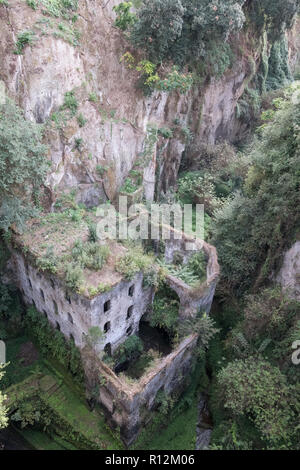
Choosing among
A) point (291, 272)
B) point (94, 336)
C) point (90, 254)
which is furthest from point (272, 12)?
point (94, 336)

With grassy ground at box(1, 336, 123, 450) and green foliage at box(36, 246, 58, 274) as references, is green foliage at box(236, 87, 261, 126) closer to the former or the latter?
green foliage at box(36, 246, 58, 274)

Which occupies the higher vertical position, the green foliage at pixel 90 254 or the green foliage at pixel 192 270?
the green foliage at pixel 90 254

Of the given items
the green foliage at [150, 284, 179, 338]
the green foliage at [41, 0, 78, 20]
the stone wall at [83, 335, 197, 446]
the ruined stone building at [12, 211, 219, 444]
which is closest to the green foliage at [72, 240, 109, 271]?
the ruined stone building at [12, 211, 219, 444]

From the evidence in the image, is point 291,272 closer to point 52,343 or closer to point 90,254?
point 90,254

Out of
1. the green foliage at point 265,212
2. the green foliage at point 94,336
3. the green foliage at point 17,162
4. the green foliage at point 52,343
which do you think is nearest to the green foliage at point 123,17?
the green foliage at point 17,162

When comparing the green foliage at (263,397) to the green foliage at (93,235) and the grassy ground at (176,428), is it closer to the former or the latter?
the grassy ground at (176,428)

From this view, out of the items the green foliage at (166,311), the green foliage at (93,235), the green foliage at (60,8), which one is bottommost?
the green foliage at (166,311)

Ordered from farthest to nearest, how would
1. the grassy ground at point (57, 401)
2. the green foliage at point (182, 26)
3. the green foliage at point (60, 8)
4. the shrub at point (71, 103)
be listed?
1. the green foliage at point (182, 26)
2. the shrub at point (71, 103)
3. the green foliage at point (60, 8)
4. the grassy ground at point (57, 401)
